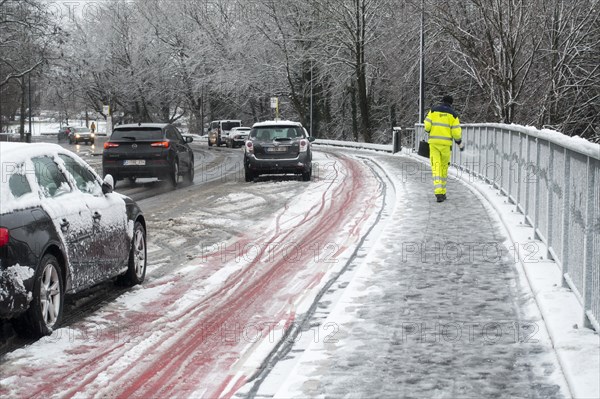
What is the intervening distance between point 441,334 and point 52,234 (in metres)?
3.12

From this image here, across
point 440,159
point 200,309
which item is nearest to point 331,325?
point 200,309

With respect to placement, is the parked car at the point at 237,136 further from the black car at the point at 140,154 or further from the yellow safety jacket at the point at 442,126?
the yellow safety jacket at the point at 442,126

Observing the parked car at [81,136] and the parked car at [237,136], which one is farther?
the parked car at [81,136]

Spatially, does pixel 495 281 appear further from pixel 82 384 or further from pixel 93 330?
pixel 82 384

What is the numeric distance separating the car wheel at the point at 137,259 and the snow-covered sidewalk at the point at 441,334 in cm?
207

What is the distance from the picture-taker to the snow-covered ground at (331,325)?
5867mm

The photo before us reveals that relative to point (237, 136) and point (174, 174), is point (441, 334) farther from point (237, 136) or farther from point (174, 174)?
point (237, 136)

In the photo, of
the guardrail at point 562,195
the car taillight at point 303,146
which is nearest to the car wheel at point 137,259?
the guardrail at point 562,195

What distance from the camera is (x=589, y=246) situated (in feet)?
22.3

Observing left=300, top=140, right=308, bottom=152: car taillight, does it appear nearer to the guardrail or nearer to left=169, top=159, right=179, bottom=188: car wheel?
left=169, top=159, right=179, bottom=188: car wheel

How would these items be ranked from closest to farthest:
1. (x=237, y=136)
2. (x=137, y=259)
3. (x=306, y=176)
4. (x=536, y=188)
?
(x=137, y=259) → (x=536, y=188) → (x=306, y=176) → (x=237, y=136)

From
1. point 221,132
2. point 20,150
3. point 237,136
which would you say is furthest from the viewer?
point 221,132

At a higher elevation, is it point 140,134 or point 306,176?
point 140,134

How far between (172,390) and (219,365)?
0.64 m
